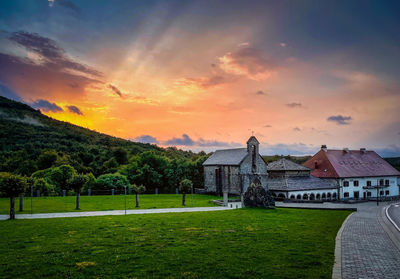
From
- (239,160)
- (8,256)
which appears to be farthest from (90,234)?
(239,160)

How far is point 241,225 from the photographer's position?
18.0m

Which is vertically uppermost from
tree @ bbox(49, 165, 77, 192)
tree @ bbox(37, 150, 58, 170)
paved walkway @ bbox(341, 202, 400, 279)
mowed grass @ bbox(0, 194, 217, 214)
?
tree @ bbox(37, 150, 58, 170)

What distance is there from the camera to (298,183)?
47.8 m

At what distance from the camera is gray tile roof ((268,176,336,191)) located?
46.6 metres

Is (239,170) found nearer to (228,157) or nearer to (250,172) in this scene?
(250,172)

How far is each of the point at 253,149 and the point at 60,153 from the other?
1829 inches

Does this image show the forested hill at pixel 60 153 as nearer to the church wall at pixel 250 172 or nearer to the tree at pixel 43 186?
the tree at pixel 43 186

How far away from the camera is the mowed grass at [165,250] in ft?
30.2

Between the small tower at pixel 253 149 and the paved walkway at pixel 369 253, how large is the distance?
3155cm

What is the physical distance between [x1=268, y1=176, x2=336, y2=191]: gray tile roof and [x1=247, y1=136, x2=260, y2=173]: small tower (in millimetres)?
3997

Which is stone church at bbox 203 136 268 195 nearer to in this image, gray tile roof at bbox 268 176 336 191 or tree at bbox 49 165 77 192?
gray tile roof at bbox 268 176 336 191

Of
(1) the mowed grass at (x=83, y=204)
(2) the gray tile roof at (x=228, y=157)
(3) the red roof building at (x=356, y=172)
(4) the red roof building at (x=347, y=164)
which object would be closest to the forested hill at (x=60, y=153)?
(2) the gray tile roof at (x=228, y=157)

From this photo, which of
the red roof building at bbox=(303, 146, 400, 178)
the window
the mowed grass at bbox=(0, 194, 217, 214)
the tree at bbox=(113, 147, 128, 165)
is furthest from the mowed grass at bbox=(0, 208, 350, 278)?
the tree at bbox=(113, 147, 128, 165)

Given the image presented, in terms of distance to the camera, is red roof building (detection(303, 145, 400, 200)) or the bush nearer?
the bush
